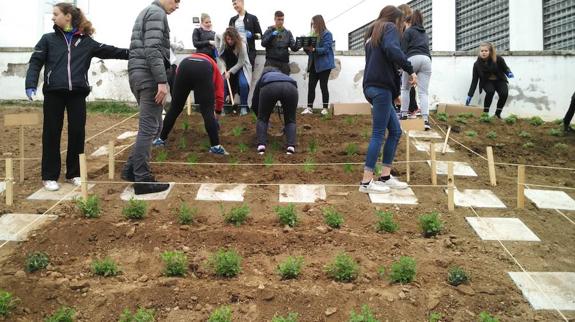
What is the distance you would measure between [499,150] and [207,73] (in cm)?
396

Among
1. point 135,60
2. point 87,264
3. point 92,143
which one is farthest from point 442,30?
point 87,264

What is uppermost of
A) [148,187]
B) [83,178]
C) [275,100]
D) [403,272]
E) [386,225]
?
[275,100]

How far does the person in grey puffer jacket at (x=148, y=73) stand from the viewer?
4910 mm

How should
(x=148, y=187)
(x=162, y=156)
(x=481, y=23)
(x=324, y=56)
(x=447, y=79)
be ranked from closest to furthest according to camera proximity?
(x=148, y=187) < (x=162, y=156) < (x=324, y=56) < (x=447, y=79) < (x=481, y=23)

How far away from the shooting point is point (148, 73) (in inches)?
197

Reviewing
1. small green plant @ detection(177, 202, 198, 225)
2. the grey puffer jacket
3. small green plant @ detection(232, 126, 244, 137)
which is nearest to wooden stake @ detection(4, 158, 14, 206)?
the grey puffer jacket

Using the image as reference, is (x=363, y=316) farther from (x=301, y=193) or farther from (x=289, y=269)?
(x=301, y=193)

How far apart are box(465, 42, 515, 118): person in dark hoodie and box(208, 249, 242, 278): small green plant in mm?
7173

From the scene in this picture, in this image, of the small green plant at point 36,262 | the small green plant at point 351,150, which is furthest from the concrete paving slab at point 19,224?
the small green plant at point 351,150

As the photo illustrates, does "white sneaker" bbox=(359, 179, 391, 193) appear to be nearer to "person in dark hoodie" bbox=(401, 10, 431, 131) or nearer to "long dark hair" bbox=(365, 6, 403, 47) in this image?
"long dark hair" bbox=(365, 6, 403, 47)

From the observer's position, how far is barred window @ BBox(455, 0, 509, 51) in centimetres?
1179

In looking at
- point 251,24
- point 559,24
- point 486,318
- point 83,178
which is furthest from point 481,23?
point 486,318

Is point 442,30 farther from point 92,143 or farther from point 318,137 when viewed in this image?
point 92,143

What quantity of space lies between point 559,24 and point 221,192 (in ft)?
27.9
